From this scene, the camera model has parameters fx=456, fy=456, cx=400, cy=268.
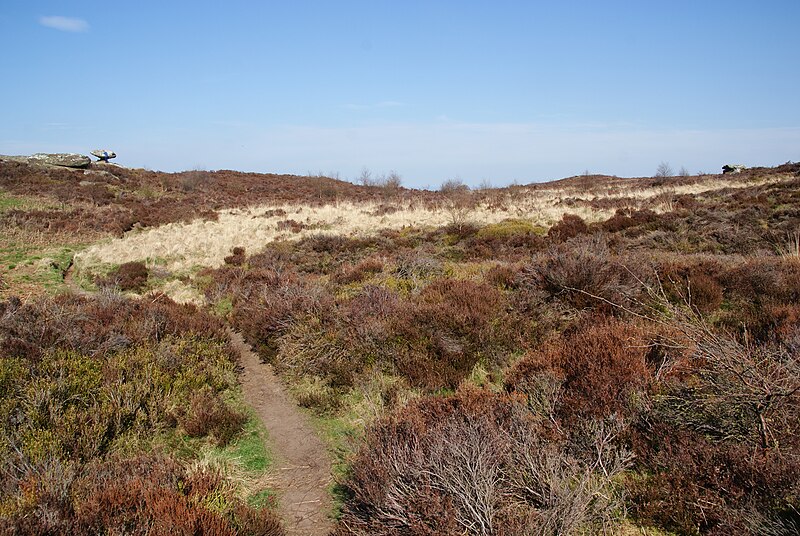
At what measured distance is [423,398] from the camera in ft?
16.5

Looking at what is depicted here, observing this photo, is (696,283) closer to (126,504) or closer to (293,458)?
(293,458)

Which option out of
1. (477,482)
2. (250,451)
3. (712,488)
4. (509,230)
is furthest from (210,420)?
(509,230)

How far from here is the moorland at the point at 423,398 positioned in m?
3.23

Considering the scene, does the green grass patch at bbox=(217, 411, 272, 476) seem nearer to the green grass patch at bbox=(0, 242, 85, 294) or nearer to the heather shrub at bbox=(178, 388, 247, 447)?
the heather shrub at bbox=(178, 388, 247, 447)

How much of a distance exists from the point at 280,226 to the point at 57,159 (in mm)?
32276

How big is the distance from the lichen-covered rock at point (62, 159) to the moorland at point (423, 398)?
3313 centimetres

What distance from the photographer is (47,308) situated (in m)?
7.90

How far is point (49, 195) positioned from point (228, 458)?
30534mm

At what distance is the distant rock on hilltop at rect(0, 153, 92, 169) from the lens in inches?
1563

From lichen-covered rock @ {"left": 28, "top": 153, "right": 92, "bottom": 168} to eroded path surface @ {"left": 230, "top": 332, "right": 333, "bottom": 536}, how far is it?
4295 centimetres

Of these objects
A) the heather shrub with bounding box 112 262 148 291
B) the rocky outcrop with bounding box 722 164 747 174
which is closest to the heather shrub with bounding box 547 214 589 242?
the heather shrub with bounding box 112 262 148 291

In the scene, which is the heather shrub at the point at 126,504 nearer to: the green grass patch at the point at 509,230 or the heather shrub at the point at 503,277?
the heather shrub at the point at 503,277

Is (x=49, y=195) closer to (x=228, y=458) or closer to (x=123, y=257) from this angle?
(x=123, y=257)

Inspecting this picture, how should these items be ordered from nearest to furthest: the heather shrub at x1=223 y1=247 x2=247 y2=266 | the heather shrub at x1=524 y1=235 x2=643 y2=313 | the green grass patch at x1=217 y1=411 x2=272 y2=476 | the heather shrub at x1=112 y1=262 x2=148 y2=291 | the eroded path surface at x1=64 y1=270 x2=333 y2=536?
the eroded path surface at x1=64 y1=270 x2=333 y2=536 → the green grass patch at x1=217 y1=411 x2=272 y2=476 → the heather shrub at x1=524 y1=235 x2=643 y2=313 → the heather shrub at x1=112 y1=262 x2=148 y2=291 → the heather shrub at x1=223 y1=247 x2=247 y2=266
